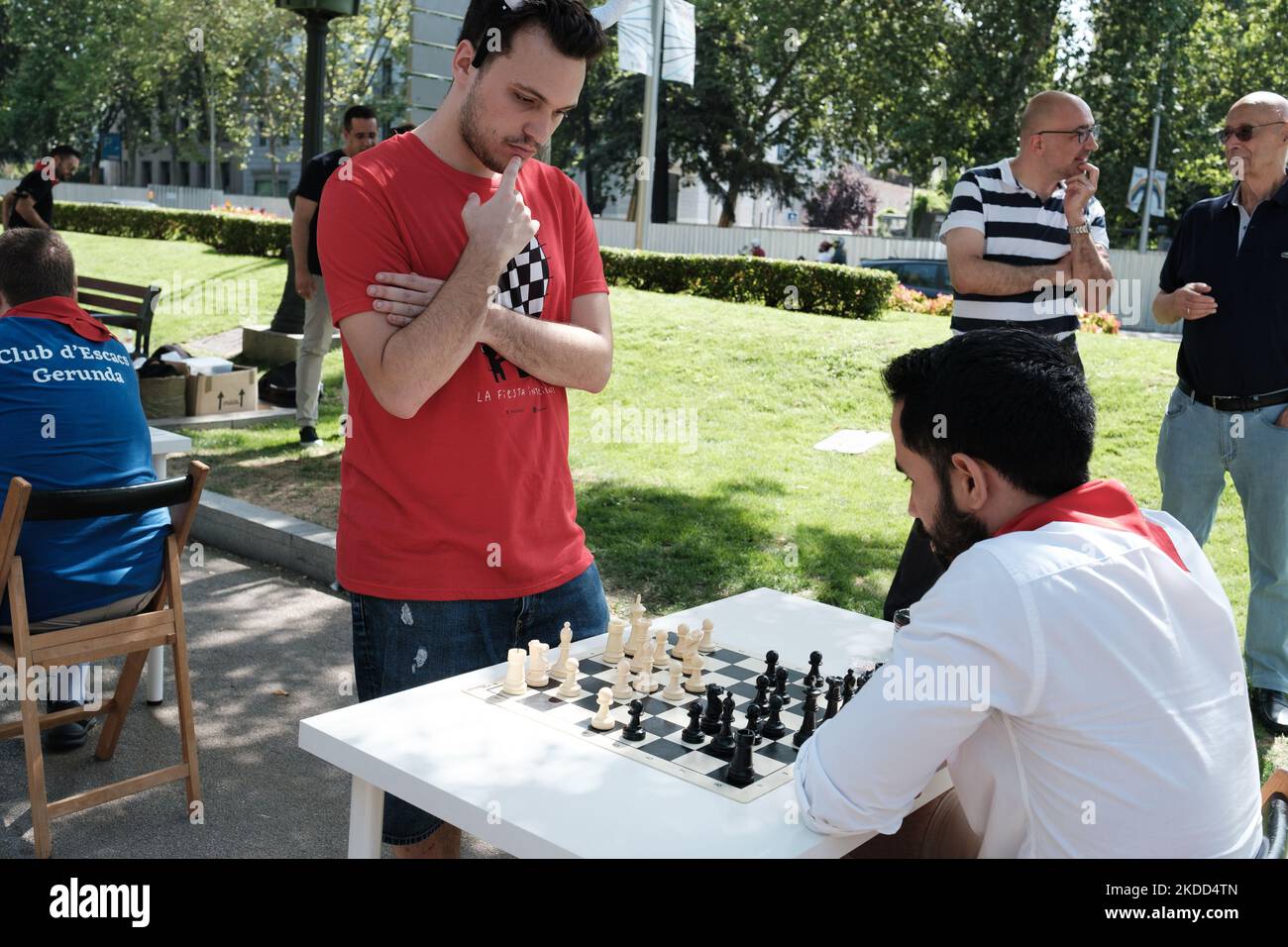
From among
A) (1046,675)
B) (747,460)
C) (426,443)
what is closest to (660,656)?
(426,443)

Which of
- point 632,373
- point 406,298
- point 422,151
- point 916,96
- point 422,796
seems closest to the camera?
point 422,796

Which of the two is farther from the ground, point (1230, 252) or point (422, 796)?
point (1230, 252)

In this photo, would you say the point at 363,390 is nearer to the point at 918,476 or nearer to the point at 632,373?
the point at 918,476

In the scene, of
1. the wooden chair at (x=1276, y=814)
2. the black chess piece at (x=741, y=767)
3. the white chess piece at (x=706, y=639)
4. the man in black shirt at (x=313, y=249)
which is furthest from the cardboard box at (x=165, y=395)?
the wooden chair at (x=1276, y=814)

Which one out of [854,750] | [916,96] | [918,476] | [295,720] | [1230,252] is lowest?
[295,720]

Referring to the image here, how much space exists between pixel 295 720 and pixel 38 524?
1356 millimetres

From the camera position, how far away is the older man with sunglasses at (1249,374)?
457 centimetres

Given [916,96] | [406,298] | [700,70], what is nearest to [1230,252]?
[406,298]

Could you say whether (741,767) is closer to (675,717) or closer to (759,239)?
(675,717)

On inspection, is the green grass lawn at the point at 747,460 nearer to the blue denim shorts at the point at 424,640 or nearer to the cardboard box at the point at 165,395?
the cardboard box at the point at 165,395

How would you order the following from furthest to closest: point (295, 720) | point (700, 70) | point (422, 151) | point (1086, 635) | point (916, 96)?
point (700, 70)
point (916, 96)
point (295, 720)
point (422, 151)
point (1086, 635)

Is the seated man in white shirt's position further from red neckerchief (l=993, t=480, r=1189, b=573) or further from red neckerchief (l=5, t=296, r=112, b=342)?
red neckerchief (l=5, t=296, r=112, b=342)

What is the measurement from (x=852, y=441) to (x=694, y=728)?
267 inches

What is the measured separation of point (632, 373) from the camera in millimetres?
10398
